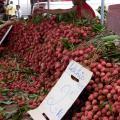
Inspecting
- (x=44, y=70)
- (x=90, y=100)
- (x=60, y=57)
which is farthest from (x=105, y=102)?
(x=44, y=70)

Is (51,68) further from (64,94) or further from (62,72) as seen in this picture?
(64,94)

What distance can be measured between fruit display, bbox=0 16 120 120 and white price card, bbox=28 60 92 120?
0.18 feet

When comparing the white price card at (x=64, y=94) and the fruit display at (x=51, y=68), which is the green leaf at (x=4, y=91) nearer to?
the fruit display at (x=51, y=68)

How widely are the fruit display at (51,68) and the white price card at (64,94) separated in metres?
0.06

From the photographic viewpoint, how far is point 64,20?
2811 mm

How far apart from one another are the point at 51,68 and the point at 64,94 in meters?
0.66

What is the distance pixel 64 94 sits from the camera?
5.38 ft

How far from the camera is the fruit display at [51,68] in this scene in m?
1.54

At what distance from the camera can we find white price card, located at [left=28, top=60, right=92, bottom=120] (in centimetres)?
158

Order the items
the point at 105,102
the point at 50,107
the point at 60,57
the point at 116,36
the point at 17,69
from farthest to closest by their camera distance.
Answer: the point at 17,69 → the point at 60,57 → the point at 116,36 → the point at 50,107 → the point at 105,102

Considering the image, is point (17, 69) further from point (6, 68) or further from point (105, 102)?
point (105, 102)

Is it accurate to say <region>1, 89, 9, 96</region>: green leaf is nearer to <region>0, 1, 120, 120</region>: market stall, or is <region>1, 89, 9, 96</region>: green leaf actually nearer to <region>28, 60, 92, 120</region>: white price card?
<region>0, 1, 120, 120</region>: market stall

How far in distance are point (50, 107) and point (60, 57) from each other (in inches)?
20.2

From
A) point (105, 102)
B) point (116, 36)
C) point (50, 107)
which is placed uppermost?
point (116, 36)
